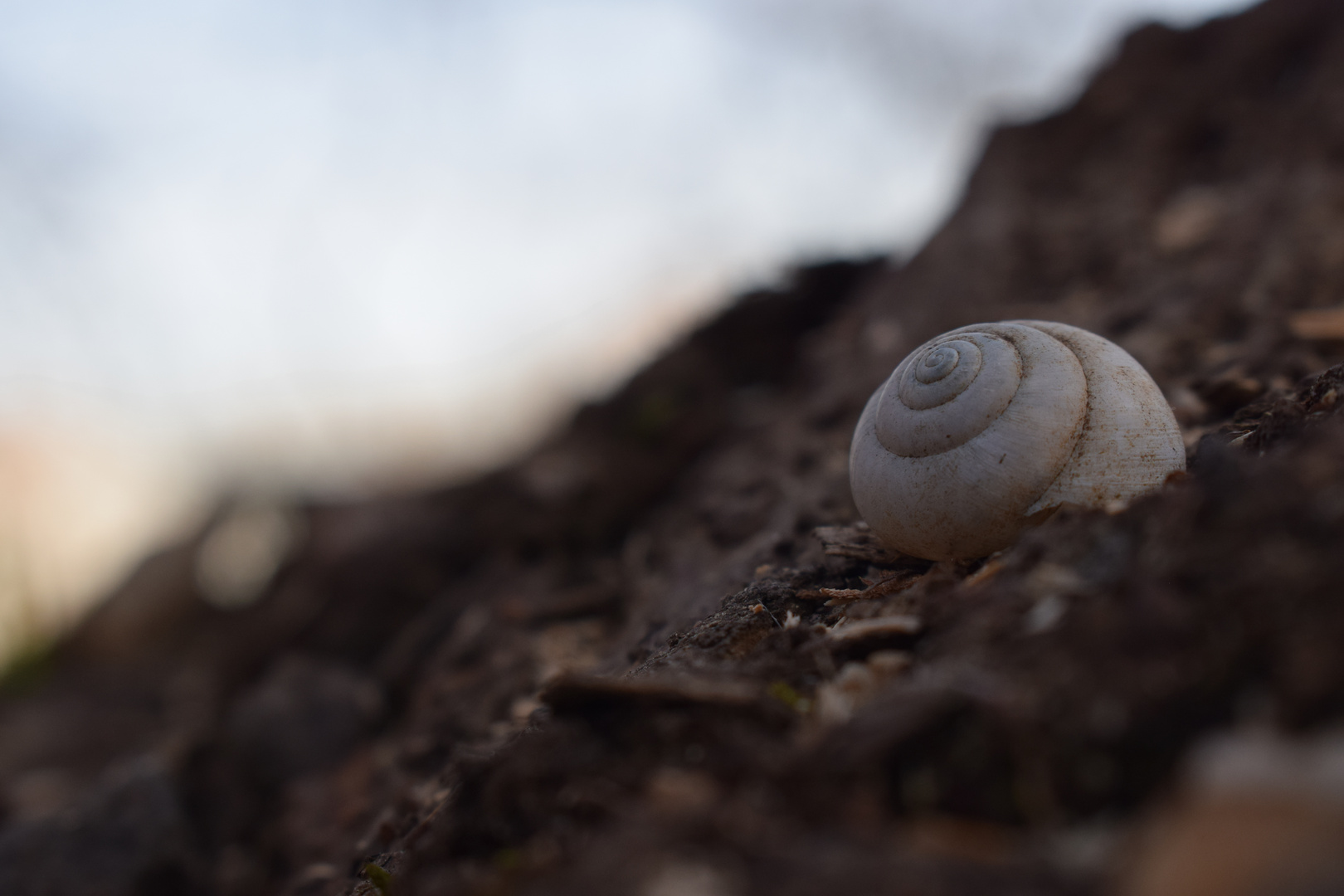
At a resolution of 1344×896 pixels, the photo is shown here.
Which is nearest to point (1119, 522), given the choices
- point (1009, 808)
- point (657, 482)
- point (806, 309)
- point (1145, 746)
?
point (1145, 746)

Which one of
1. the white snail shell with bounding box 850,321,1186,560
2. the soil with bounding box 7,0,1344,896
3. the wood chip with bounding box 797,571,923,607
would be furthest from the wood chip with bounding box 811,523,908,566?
the white snail shell with bounding box 850,321,1186,560

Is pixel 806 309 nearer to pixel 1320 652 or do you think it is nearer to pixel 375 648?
pixel 375 648

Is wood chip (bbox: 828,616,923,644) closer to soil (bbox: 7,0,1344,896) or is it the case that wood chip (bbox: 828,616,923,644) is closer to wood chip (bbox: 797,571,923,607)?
soil (bbox: 7,0,1344,896)

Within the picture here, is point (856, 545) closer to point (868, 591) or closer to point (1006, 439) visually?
point (868, 591)

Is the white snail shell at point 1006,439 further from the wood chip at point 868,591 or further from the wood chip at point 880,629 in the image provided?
the wood chip at point 880,629

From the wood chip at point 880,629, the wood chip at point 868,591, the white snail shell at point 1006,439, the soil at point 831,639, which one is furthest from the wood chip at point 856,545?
the wood chip at point 880,629
